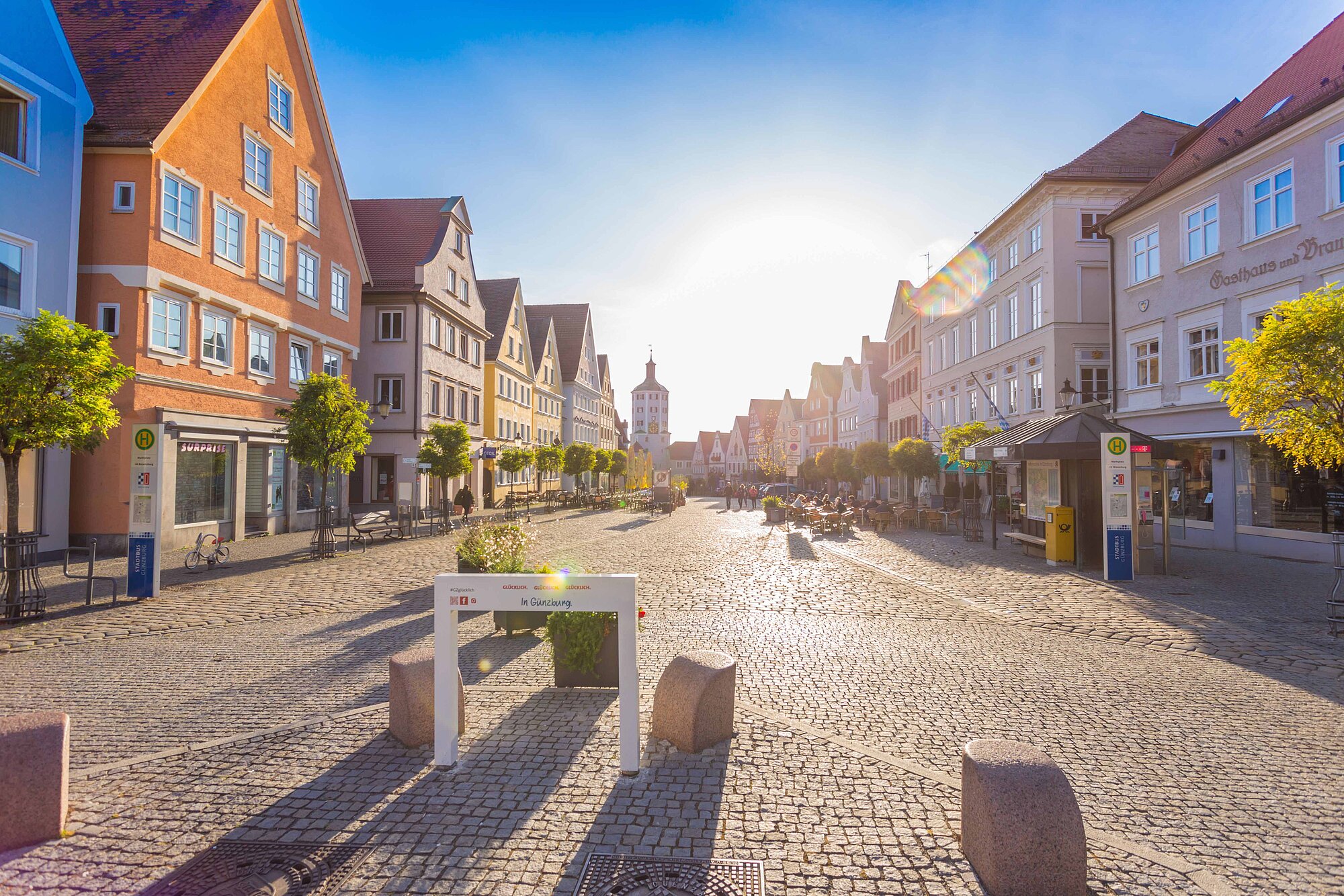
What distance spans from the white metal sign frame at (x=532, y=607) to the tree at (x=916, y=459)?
2696 cm

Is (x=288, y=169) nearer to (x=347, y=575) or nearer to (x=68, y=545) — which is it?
(x=68, y=545)

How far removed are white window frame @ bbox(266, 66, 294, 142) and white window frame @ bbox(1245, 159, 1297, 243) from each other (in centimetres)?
2830

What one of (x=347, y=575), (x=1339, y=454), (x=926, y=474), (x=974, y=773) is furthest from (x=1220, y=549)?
(x=347, y=575)

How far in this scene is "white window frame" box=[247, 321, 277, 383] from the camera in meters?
20.8

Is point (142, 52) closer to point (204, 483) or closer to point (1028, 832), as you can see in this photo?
point (204, 483)

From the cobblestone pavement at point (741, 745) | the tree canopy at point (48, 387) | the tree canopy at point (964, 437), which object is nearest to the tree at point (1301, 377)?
the cobblestone pavement at point (741, 745)

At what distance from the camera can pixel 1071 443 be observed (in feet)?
47.9

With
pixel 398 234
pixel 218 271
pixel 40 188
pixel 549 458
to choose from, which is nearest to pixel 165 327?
pixel 218 271

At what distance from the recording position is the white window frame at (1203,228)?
725 inches

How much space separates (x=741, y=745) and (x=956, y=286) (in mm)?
38084

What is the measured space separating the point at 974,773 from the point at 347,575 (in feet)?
44.0

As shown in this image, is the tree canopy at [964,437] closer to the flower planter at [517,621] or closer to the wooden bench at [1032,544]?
the wooden bench at [1032,544]

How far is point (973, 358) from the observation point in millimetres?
34938

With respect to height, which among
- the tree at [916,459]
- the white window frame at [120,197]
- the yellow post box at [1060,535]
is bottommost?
the yellow post box at [1060,535]
